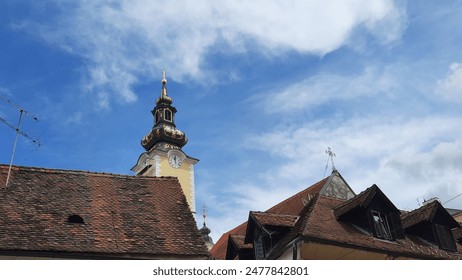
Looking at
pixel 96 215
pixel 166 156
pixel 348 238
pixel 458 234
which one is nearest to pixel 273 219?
pixel 348 238

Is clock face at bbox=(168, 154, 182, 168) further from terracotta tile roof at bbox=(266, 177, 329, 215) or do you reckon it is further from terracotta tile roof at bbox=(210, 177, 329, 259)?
terracotta tile roof at bbox=(266, 177, 329, 215)

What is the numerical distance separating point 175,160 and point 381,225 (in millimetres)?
30156

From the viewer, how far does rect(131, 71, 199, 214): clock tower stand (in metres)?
44.7

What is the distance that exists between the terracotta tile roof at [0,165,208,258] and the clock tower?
2683 cm

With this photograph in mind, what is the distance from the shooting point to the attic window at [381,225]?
17.3m

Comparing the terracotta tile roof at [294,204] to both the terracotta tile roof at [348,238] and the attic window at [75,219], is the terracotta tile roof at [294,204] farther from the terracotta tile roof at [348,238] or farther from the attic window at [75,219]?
the attic window at [75,219]

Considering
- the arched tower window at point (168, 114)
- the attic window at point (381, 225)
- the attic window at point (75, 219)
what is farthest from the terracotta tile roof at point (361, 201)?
the arched tower window at point (168, 114)

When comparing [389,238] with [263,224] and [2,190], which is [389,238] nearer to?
[263,224]

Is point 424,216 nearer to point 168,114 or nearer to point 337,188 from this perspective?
point 337,188

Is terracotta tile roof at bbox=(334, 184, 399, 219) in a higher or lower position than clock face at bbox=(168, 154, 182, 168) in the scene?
lower

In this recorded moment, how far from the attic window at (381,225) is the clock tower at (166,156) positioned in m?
26.2

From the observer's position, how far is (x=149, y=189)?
640 inches

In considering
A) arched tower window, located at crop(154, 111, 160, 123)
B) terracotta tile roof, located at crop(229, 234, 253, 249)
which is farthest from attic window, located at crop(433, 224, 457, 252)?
arched tower window, located at crop(154, 111, 160, 123)

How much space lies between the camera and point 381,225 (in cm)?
1766
